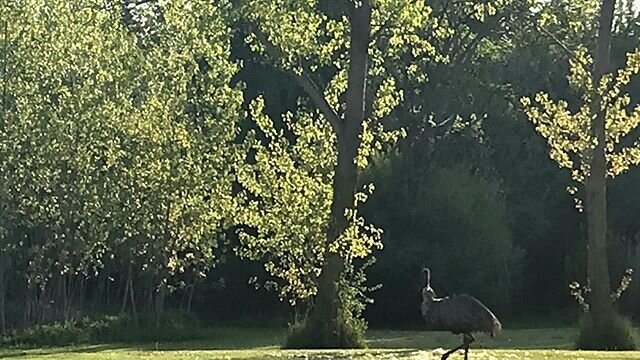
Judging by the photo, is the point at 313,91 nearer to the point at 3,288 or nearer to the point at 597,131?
the point at 597,131

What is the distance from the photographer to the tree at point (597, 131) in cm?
2325

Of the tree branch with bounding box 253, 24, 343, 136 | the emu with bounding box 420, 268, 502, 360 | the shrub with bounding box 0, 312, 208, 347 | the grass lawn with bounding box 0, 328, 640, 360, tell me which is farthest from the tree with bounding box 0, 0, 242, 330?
the emu with bounding box 420, 268, 502, 360

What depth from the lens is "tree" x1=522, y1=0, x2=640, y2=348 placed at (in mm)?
23250

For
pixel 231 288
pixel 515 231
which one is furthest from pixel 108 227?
pixel 515 231

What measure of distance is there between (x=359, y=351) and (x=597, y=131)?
21.7 ft

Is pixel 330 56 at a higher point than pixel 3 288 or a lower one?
higher

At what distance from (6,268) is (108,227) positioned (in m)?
2.61

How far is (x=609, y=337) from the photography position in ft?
74.3

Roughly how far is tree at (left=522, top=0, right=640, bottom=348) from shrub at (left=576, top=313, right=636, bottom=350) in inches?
8.4

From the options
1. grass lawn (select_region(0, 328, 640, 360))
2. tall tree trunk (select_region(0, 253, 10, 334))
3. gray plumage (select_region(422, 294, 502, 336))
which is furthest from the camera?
tall tree trunk (select_region(0, 253, 10, 334))

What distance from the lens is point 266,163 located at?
96.8 feet

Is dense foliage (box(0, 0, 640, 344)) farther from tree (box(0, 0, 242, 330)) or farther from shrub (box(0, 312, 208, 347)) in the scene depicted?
shrub (box(0, 312, 208, 347))

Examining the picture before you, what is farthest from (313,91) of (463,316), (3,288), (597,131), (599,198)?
(3,288)

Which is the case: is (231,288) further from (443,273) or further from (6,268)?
(6,268)
